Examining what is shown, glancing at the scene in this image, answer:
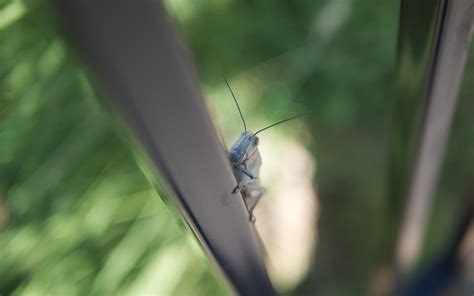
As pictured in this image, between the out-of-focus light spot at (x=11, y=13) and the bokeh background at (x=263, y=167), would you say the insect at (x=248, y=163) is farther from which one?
the out-of-focus light spot at (x=11, y=13)

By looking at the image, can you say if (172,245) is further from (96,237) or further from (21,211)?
(21,211)

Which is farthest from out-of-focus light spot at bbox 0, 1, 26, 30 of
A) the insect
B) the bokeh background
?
the insect

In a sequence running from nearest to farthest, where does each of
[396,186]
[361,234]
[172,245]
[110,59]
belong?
[110,59] < [396,186] < [172,245] < [361,234]

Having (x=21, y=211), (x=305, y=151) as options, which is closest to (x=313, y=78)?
(x=305, y=151)

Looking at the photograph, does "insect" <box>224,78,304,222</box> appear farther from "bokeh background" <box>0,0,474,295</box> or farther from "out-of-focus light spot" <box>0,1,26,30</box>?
"out-of-focus light spot" <box>0,1,26,30</box>

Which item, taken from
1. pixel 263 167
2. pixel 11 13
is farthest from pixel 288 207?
pixel 11 13

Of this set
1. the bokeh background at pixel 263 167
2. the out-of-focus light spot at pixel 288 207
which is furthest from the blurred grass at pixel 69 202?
the out-of-focus light spot at pixel 288 207
